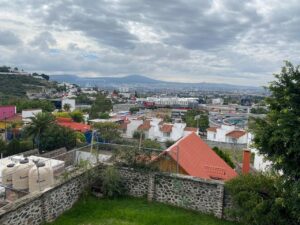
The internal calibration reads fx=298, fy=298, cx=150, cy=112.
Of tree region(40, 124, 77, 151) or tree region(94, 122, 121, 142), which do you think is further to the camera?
tree region(94, 122, 121, 142)

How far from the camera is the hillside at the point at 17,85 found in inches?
3998

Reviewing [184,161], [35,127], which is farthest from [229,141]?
[184,161]

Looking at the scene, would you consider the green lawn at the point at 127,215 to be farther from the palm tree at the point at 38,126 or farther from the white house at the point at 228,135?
the white house at the point at 228,135

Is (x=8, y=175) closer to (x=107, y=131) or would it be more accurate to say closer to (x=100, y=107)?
(x=107, y=131)

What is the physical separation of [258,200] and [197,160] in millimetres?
6645

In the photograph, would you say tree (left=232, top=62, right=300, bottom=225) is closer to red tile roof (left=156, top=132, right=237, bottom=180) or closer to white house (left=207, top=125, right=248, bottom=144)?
red tile roof (left=156, top=132, right=237, bottom=180)

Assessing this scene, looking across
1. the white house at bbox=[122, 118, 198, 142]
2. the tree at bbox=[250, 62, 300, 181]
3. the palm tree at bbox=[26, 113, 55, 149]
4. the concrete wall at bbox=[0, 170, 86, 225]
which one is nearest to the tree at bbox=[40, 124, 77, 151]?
the palm tree at bbox=[26, 113, 55, 149]

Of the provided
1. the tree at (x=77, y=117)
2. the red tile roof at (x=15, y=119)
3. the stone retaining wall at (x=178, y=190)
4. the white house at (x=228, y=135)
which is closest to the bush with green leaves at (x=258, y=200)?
the stone retaining wall at (x=178, y=190)

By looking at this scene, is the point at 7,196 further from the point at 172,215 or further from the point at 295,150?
the point at 295,150

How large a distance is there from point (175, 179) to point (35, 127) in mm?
25520

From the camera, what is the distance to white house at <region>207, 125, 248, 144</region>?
52.1 m

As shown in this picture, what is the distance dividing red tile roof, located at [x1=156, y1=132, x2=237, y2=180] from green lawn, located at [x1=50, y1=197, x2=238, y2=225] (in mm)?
2745

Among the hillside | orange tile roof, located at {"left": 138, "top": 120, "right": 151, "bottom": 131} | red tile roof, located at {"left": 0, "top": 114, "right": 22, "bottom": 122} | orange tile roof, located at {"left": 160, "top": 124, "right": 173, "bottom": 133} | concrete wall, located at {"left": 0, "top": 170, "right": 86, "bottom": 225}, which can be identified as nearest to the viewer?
concrete wall, located at {"left": 0, "top": 170, "right": 86, "bottom": 225}

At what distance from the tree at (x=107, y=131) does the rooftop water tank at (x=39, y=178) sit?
28.5 metres
